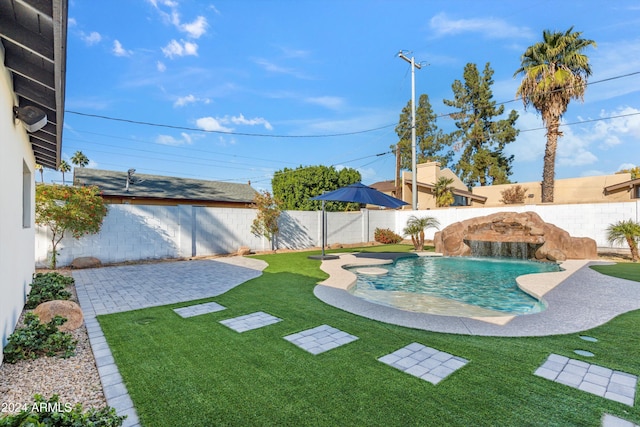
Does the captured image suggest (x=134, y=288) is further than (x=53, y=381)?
Yes

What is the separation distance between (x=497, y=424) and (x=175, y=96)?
21.6 metres

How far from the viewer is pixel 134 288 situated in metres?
6.84

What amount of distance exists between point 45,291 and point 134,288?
4.94ft

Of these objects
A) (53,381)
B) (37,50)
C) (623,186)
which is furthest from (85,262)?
(623,186)

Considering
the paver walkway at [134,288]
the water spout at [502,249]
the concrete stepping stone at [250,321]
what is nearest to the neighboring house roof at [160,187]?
the paver walkway at [134,288]

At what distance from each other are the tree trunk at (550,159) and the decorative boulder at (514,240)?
5.85 meters

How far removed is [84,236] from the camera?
31.9 ft

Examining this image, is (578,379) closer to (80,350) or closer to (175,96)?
(80,350)

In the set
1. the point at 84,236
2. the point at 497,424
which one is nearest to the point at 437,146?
Answer: the point at 84,236

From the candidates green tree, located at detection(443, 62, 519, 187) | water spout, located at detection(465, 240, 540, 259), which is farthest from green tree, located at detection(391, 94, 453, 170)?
water spout, located at detection(465, 240, 540, 259)

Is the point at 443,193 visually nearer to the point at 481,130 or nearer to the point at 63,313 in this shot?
the point at 481,130

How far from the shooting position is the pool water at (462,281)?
6.41 meters

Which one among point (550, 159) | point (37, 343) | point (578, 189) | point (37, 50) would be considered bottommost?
point (37, 343)

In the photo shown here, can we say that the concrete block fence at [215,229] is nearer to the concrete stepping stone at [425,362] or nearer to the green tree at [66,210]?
the green tree at [66,210]
